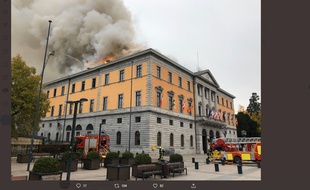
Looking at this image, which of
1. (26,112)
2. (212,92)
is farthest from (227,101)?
(26,112)

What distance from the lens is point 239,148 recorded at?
65.2ft

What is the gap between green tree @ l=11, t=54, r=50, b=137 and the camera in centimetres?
1670

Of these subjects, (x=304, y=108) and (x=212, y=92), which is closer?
(x=304, y=108)

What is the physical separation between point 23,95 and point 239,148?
67.8 ft

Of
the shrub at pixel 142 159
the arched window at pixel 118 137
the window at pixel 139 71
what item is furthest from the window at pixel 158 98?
the shrub at pixel 142 159

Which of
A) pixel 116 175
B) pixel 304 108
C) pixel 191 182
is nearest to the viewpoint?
pixel 304 108

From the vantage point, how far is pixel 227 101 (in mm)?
50125

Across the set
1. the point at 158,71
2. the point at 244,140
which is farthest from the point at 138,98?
the point at 244,140

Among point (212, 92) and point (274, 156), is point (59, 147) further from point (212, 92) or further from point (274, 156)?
point (212, 92)

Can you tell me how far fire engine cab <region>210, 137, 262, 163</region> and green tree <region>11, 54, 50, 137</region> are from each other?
18.0 m

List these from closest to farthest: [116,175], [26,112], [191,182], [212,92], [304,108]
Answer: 1. [304,108]
2. [191,182]
3. [116,175]
4. [26,112]
5. [212,92]

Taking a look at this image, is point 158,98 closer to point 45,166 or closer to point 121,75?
point 121,75

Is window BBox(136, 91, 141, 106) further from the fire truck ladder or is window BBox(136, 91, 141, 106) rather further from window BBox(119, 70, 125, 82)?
the fire truck ladder

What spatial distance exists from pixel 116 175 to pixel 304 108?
6.65 metres
